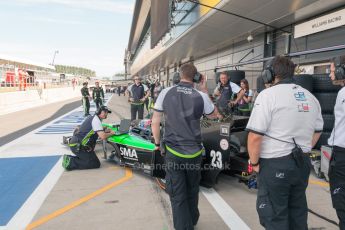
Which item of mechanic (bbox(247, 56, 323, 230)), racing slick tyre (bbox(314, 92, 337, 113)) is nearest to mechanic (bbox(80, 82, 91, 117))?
racing slick tyre (bbox(314, 92, 337, 113))

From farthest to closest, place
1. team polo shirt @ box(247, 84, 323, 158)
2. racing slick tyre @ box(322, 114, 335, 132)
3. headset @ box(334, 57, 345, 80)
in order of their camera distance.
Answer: racing slick tyre @ box(322, 114, 335, 132), headset @ box(334, 57, 345, 80), team polo shirt @ box(247, 84, 323, 158)

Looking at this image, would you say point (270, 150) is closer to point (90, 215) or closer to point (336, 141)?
point (336, 141)

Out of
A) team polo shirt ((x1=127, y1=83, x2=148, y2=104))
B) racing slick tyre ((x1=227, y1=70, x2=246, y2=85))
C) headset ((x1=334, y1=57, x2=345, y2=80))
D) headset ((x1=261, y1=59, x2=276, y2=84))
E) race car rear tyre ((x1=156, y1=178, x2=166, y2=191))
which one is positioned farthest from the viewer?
team polo shirt ((x1=127, y1=83, x2=148, y2=104))

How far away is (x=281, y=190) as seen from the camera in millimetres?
2461

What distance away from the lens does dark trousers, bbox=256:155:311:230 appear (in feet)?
8.06

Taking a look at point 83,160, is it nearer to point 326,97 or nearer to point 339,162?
point 339,162

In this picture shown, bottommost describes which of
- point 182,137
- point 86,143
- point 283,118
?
point 86,143

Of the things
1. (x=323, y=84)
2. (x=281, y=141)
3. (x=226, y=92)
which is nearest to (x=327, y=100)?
(x=323, y=84)

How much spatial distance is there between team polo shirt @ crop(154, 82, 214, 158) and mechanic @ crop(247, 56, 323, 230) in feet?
2.65

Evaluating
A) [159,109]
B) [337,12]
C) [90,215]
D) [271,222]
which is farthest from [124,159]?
[337,12]

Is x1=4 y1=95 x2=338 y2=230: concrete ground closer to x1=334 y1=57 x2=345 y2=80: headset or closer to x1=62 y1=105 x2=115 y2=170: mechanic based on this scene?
x1=62 y1=105 x2=115 y2=170: mechanic

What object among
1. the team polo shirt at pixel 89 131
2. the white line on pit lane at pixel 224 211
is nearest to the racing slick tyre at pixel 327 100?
the white line on pit lane at pixel 224 211

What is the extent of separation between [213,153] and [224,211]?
2.43 feet

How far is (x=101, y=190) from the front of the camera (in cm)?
484
